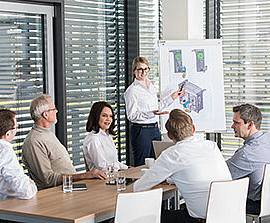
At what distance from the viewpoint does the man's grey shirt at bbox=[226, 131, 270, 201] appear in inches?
141

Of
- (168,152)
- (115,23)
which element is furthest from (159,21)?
(168,152)

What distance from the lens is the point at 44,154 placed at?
12.4 ft

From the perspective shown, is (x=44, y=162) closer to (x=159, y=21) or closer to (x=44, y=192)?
(x=44, y=192)

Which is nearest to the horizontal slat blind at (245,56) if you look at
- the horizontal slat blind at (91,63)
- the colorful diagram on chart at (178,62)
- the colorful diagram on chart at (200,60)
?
the colorful diagram on chart at (200,60)

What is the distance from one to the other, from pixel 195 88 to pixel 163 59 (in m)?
0.50

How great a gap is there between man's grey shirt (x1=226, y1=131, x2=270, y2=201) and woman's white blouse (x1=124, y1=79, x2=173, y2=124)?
69.3 inches

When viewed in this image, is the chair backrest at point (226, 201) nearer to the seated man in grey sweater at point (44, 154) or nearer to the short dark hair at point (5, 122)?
the seated man in grey sweater at point (44, 154)

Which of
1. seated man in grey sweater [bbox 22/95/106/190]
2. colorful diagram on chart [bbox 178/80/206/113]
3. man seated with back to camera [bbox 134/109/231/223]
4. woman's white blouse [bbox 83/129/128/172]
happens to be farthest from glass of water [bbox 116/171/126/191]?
colorful diagram on chart [bbox 178/80/206/113]

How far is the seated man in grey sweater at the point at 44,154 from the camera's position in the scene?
3.72 m

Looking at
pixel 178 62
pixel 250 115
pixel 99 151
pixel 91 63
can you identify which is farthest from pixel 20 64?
pixel 250 115

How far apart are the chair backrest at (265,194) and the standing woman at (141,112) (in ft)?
6.43

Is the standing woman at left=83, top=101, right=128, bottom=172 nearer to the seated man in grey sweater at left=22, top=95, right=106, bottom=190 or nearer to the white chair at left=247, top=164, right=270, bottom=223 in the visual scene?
the seated man in grey sweater at left=22, top=95, right=106, bottom=190

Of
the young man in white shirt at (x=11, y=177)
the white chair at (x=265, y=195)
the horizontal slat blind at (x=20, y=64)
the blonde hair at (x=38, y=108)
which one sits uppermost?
the horizontal slat blind at (x=20, y=64)

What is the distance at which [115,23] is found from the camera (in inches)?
241
